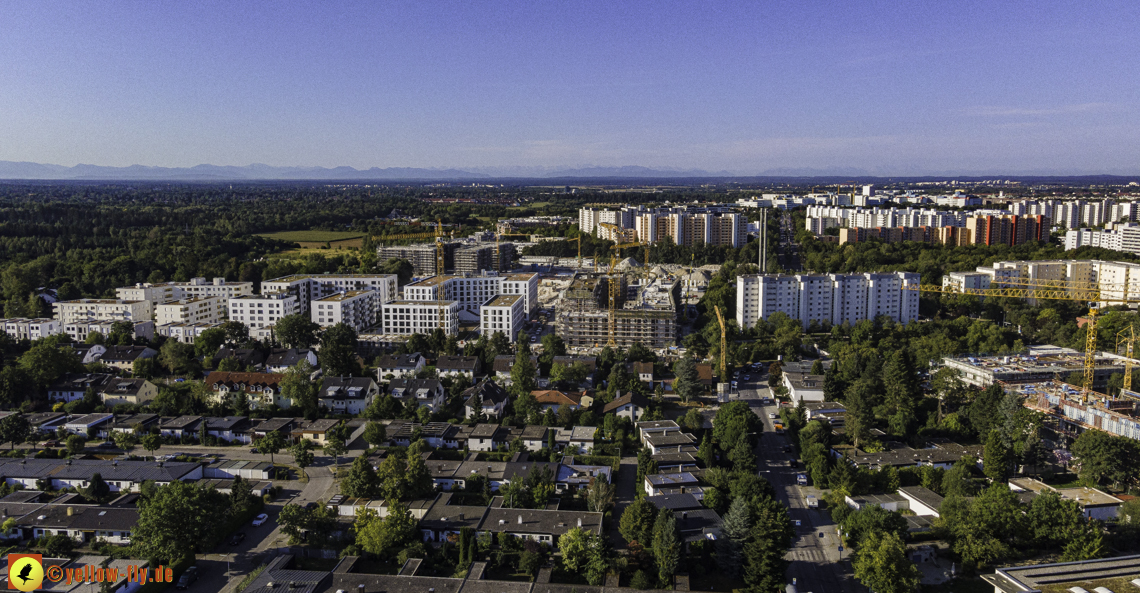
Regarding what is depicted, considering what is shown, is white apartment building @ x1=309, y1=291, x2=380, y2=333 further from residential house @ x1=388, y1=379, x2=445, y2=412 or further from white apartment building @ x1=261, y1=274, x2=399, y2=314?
residential house @ x1=388, y1=379, x2=445, y2=412

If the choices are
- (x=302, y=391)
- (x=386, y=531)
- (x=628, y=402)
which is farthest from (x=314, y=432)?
(x=628, y=402)

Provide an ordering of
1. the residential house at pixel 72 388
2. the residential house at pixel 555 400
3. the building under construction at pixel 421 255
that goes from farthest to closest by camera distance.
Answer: the building under construction at pixel 421 255
the residential house at pixel 72 388
the residential house at pixel 555 400

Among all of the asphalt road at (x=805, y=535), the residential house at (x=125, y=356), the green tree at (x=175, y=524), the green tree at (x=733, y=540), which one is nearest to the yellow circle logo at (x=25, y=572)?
the green tree at (x=175, y=524)

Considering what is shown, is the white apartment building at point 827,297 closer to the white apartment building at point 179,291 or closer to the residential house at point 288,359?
the residential house at point 288,359

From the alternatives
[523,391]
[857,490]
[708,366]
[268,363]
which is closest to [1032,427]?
[857,490]

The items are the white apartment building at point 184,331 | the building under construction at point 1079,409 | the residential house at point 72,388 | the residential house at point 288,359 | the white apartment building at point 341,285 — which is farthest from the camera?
the white apartment building at point 341,285

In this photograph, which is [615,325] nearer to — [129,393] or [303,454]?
[303,454]
